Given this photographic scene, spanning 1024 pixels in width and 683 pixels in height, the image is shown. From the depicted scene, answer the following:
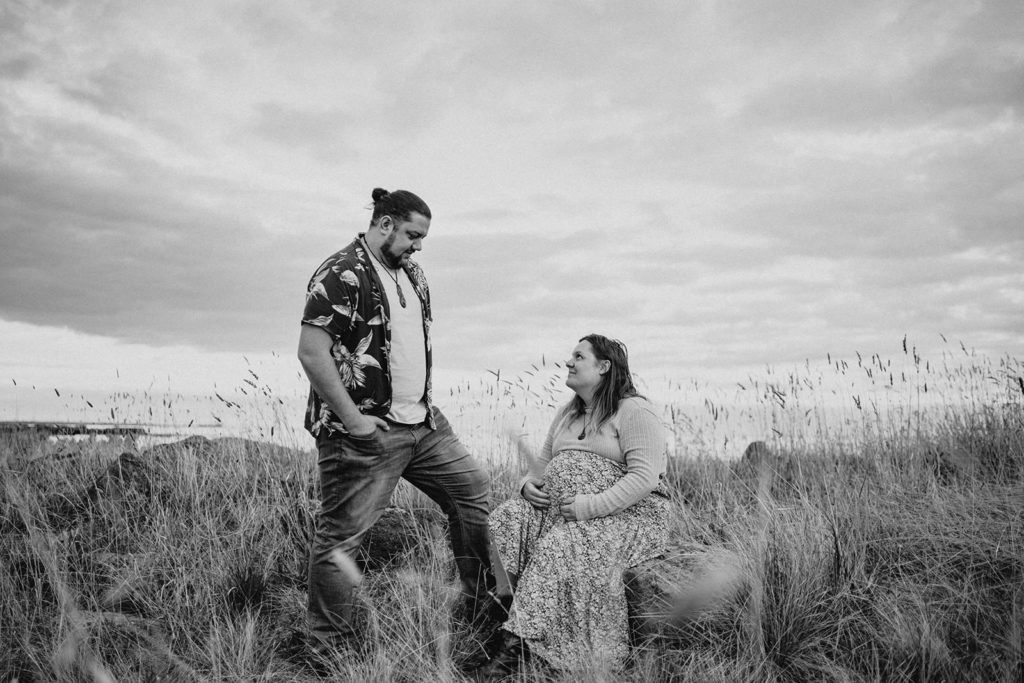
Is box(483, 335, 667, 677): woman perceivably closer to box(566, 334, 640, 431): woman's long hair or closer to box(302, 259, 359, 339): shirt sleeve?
box(566, 334, 640, 431): woman's long hair

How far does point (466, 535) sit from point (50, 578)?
2.70 m

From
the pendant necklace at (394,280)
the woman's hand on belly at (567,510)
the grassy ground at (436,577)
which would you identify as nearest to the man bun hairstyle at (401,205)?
the pendant necklace at (394,280)

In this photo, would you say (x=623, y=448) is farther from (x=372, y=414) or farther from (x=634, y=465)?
(x=372, y=414)

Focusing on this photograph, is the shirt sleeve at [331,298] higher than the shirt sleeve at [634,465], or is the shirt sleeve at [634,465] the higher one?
the shirt sleeve at [331,298]

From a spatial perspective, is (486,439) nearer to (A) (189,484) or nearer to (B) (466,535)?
(A) (189,484)

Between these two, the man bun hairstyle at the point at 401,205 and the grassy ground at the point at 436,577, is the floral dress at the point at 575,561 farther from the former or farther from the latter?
the man bun hairstyle at the point at 401,205

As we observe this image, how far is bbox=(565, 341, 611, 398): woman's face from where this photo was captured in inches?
137

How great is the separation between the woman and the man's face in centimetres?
101

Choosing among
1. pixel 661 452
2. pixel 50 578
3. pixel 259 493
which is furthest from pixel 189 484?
pixel 661 452

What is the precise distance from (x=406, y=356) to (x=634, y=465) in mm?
1227

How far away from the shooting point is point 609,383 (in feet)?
11.4

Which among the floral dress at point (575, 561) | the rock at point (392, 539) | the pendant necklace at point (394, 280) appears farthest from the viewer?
the rock at point (392, 539)

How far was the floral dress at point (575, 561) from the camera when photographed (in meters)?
2.94

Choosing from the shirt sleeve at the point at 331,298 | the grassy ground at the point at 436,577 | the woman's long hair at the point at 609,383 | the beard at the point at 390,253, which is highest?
the beard at the point at 390,253
